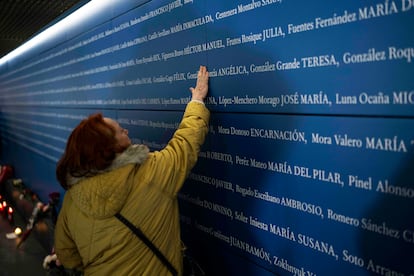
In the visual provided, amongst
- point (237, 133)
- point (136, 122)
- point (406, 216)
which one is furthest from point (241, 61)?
point (136, 122)

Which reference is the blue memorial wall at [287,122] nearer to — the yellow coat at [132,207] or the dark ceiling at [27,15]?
the yellow coat at [132,207]

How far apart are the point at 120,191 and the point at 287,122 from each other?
2.58 feet

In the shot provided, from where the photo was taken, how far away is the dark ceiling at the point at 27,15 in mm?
4090

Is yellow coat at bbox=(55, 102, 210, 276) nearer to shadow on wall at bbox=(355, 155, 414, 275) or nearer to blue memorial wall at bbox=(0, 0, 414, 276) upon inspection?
blue memorial wall at bbox=(0, 0, 414, 276)

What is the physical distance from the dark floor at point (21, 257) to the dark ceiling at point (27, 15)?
119 inches

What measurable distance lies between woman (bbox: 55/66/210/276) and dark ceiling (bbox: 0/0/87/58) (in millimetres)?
2382

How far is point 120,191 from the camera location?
166 centimetres

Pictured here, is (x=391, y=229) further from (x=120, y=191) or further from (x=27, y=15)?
(x=27, y=15)

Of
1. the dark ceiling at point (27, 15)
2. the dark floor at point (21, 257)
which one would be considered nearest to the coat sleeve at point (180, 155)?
the dark ceiling at point (27, 15)

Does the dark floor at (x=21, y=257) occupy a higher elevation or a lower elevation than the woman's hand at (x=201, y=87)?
lower

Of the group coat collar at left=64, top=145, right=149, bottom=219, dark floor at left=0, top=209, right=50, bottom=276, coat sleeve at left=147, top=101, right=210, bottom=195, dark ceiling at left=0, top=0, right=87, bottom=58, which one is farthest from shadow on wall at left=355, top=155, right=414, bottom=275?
dark floor at left=0, top=209, right=50, bottom=276

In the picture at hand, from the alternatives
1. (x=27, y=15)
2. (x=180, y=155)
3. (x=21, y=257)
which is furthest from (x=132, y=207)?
(x=21, y=257)

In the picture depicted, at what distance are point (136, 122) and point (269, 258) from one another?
60.8 inches

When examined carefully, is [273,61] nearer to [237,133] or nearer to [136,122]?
[237,133]
